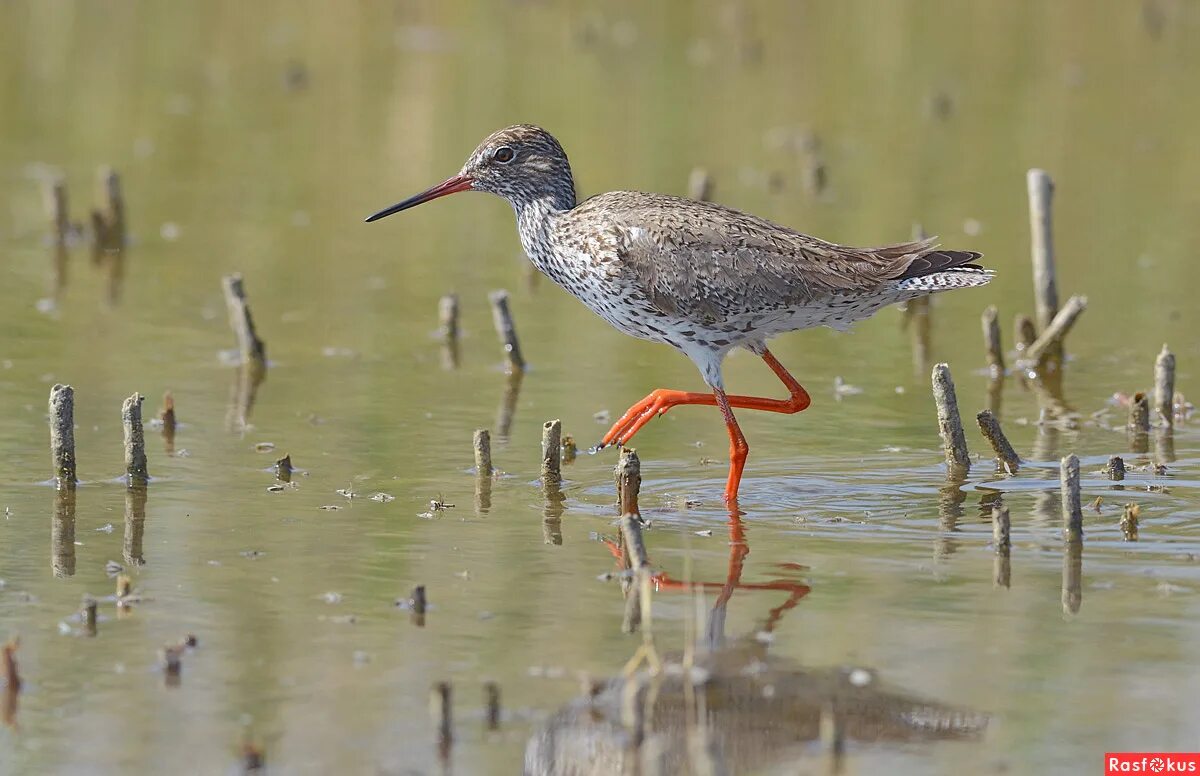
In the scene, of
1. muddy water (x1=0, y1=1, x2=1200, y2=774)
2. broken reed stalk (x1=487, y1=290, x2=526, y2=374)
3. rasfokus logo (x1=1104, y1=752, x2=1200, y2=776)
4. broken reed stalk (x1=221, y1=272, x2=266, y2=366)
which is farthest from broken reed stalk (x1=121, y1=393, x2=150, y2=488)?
rasfokus logo (x1=1104, y1=752, x2=1200, y2=776)

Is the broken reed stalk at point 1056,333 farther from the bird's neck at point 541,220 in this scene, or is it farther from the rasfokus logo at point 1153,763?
the rasfokus logo at point 1153,763

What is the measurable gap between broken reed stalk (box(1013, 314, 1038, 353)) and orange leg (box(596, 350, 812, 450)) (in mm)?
2954

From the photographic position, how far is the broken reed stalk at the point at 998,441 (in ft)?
34.4

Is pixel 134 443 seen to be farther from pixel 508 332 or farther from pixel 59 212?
pixel 59 212

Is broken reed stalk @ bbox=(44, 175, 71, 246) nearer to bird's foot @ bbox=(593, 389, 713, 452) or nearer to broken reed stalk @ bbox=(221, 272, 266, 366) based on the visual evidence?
broken reed stalk @ bbox=(221, 272, 266, 366)

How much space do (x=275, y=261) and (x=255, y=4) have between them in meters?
15.2

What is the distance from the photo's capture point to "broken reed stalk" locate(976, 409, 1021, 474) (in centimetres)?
1048

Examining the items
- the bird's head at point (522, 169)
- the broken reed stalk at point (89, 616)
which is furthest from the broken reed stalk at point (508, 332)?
the broken reed stalk at point (89, 616)

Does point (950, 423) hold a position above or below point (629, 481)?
above

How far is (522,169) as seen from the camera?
1101cm

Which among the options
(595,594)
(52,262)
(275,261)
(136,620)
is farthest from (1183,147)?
(136,620)

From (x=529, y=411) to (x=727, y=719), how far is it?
5391mm

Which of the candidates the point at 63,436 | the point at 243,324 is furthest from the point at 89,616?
the point at 243,324

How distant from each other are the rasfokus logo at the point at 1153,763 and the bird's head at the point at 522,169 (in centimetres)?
516
